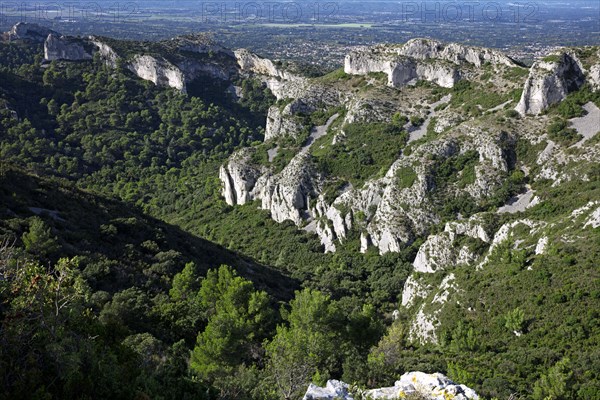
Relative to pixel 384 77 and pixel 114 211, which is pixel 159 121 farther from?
pixel 114 211

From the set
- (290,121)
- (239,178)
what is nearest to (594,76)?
(290,121)

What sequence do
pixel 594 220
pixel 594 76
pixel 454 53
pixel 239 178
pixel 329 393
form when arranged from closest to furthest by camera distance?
pixel 329 393, pixel 594 220, pixel 594 76, pixel 454 53, pixel 239 178

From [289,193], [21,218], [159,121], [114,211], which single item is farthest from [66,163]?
[21,218]

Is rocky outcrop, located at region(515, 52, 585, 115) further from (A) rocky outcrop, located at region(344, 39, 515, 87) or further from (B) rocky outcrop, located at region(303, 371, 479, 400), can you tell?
(B) rocky outcrop, located at region(303, 371, 479, 400)

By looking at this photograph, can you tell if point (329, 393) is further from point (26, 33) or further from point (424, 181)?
point (26, 33)

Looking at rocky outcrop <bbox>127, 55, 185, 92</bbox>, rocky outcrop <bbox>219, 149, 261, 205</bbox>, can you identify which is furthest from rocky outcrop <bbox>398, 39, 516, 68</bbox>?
rocky outcrop <bbox>127, 55, 185, 92</bbox>
